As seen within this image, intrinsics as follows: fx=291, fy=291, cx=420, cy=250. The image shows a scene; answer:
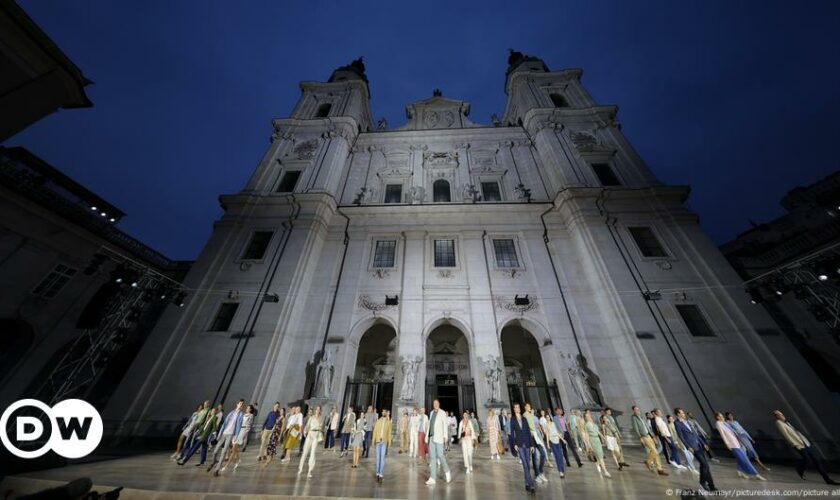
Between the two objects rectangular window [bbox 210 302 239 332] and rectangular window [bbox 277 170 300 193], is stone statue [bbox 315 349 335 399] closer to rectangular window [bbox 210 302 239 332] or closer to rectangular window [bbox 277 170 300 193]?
rectangular window [bbox 210 302 239 332]

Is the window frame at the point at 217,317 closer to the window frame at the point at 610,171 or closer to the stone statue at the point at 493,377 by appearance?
the stone statue at the point at 493,377

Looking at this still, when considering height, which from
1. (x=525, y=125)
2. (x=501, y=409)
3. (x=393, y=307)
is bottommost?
(x=501, y=409)

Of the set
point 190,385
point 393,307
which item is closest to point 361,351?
point 393,307

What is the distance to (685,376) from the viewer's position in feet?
35.0

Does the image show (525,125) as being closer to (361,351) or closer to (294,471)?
(361,351)

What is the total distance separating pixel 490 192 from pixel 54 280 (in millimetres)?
24284

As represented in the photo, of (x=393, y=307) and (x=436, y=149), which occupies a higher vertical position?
(x=436, y=149)

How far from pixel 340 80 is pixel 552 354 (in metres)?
29.7

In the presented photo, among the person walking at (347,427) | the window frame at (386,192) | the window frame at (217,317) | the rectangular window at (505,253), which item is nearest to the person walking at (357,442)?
the person walking at (347,427)

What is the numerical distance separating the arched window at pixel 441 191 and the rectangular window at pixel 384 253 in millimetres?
4912

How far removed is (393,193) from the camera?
20125mm

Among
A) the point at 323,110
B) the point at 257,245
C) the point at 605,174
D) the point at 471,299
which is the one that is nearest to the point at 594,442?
the point at 471,299

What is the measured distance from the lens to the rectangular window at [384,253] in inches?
630

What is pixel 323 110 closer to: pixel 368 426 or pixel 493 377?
pixel 493 377
